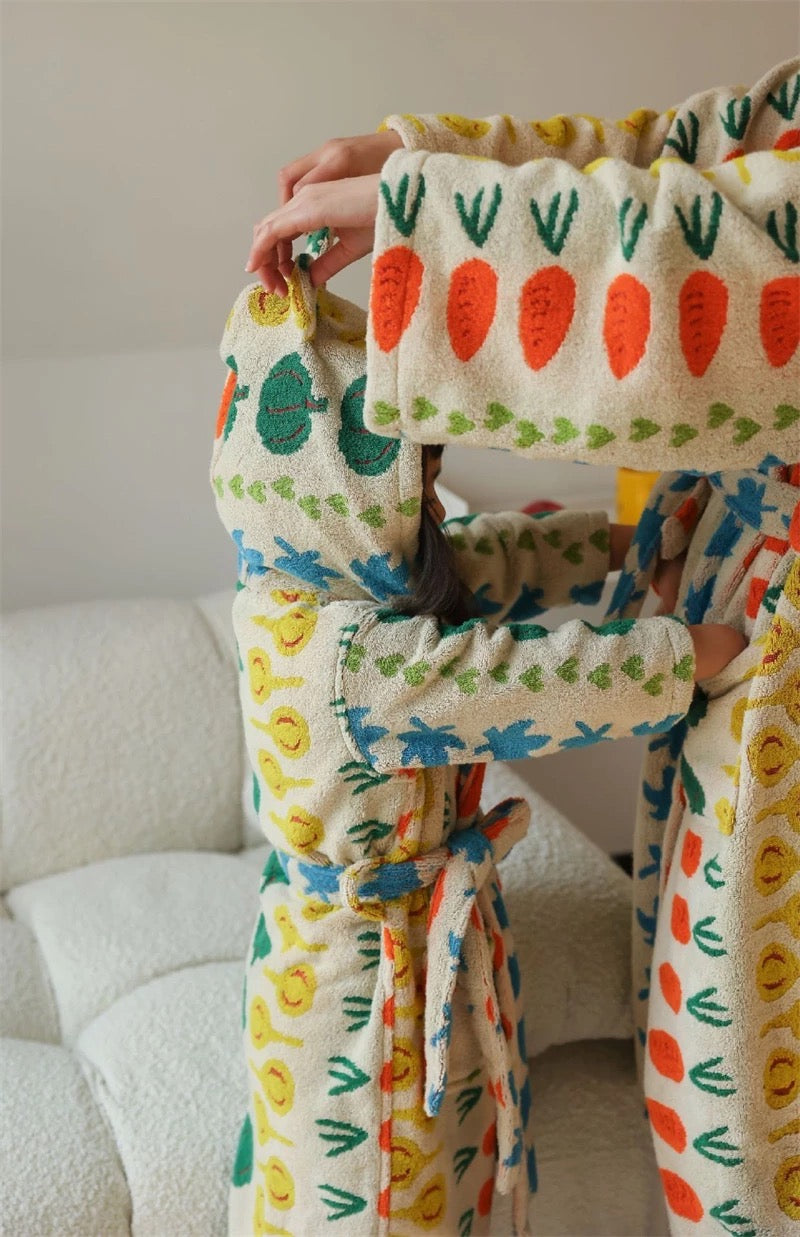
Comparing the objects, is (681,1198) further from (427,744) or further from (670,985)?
(427,744)

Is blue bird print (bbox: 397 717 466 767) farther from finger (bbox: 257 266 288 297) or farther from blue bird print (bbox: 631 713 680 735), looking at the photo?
finger (bbox: 257 266 288 297)

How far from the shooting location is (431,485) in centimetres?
85

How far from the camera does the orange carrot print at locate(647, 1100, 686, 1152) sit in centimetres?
82

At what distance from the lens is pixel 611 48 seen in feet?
4.76

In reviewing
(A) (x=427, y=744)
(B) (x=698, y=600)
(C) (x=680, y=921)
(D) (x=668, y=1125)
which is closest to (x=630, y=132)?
(B) (x=698, y=600)

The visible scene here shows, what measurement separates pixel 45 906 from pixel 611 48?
1.21 meters

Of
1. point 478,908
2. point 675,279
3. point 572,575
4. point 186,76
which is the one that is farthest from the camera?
point 186,76

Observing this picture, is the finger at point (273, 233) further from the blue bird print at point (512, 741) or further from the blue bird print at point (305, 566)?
the blue bird print at point (512, 741)

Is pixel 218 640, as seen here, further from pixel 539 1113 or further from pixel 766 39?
pixel 766 39

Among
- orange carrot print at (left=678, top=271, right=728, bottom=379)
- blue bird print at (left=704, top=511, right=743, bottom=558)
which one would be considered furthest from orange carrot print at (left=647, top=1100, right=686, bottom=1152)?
orange carrot print at (left=678, top=271, right=728, bottom=379)

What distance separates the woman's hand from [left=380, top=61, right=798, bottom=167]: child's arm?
29 mm

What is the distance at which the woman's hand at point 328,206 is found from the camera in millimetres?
705

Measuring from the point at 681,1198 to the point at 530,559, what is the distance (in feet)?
1.60

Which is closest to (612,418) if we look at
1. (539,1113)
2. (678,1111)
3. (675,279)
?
(675,279)
